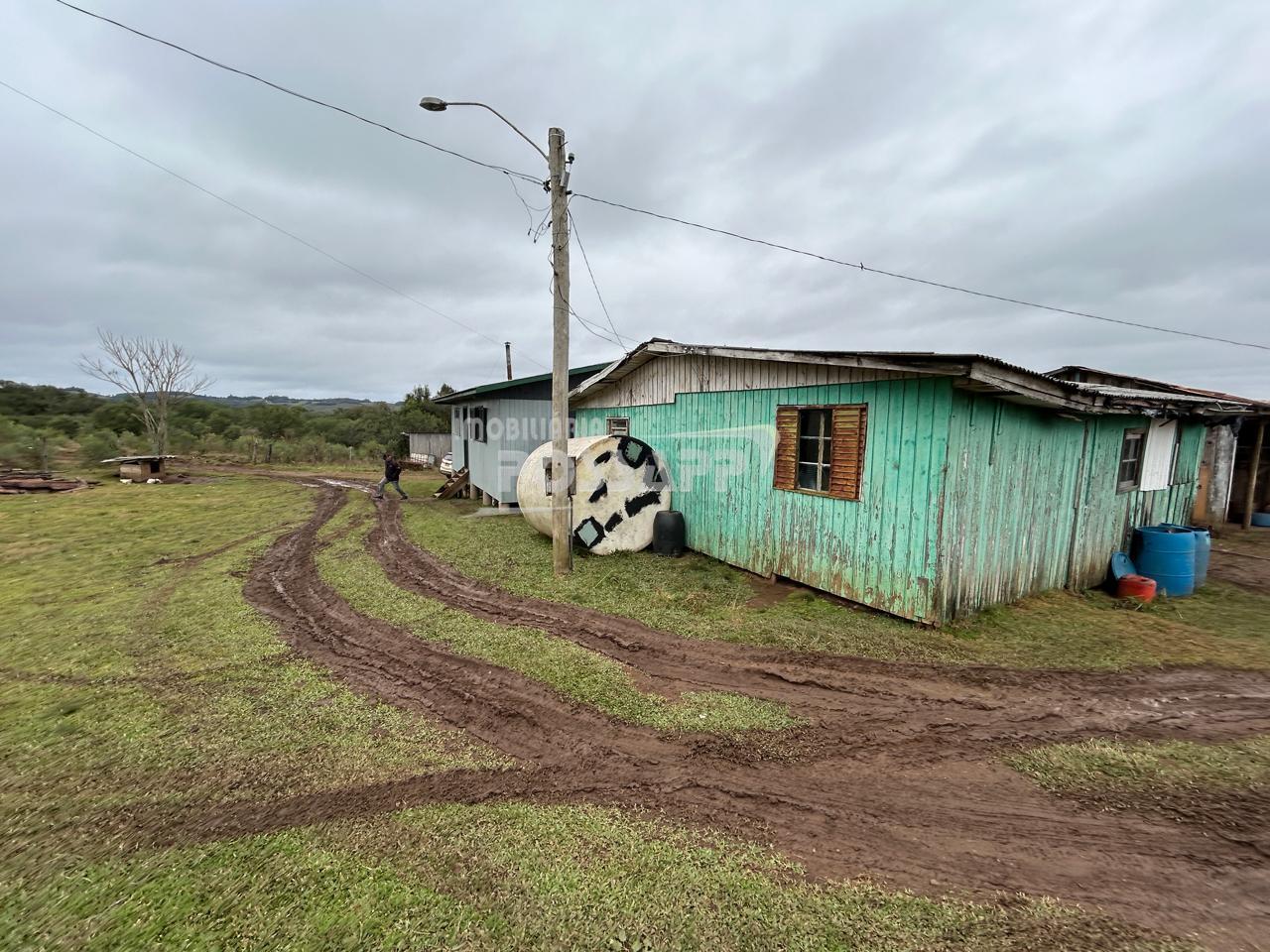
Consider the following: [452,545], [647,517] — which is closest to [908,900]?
[647,517]

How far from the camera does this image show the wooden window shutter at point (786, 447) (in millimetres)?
7254

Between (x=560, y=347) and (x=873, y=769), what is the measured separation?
6304 mm

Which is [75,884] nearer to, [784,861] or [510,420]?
[784,861]

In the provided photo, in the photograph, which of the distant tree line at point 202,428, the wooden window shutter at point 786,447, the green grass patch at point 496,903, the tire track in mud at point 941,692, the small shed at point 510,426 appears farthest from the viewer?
the distant tree line at point 202,428

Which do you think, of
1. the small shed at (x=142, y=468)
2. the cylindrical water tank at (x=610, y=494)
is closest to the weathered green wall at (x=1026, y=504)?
the cylindrical water tank at (x=610, y=494)

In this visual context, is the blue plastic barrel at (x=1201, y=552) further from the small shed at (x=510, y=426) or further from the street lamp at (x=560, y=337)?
the small shed at (x=510, y=426)

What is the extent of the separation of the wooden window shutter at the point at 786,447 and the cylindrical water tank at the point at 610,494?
2678 mm

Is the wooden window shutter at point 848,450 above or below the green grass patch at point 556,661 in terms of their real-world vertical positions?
above

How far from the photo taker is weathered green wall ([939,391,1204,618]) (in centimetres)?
567

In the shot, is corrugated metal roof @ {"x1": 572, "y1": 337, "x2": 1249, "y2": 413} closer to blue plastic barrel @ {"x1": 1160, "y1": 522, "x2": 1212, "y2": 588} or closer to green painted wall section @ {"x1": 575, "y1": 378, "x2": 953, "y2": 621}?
green painted wall section @ {"x1": 575, "y1": 378, "x2": 953, "y2": 621}

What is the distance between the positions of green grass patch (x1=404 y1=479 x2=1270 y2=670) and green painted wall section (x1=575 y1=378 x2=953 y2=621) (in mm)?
395

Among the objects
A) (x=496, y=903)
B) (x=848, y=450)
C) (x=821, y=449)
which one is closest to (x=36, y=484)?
(x=496, y=903)

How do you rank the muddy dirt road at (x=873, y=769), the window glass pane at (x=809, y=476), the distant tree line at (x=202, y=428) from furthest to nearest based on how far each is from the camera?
Answer: the distant tree line at (x=202, y=428) < the window glass pane at (x=809, y=476) < the muddy dirt road at (x=873, y=769)

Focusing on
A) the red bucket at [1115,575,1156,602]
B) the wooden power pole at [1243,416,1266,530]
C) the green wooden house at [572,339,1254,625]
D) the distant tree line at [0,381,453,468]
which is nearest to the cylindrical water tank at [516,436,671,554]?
the green wooden house at [572,339,1254,625]
